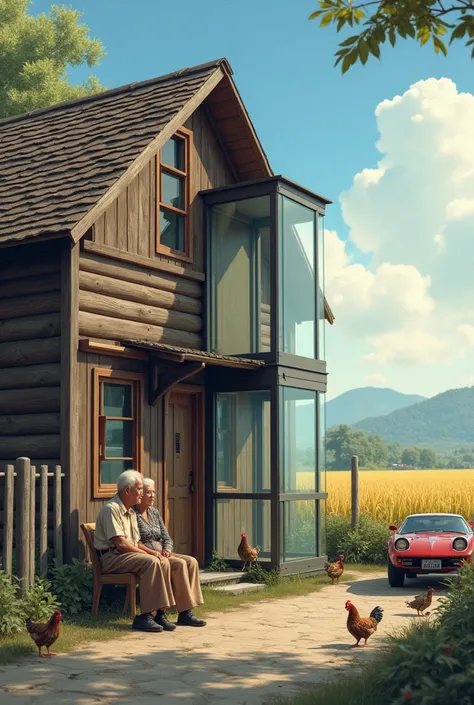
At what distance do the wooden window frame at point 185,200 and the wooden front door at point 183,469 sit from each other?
7.09ft

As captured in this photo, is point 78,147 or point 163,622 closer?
point 163,622

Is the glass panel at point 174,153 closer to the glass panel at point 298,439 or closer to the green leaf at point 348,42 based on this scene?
the glass panel at point 298,439

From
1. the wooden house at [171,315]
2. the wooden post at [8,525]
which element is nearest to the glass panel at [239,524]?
the wooden house at [171,315]

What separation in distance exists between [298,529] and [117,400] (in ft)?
13.1

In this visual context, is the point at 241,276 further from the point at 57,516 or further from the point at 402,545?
the point at 57,516

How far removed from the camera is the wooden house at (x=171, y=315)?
42.7ft

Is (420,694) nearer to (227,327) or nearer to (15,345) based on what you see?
(15,345)

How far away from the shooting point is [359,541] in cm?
1884

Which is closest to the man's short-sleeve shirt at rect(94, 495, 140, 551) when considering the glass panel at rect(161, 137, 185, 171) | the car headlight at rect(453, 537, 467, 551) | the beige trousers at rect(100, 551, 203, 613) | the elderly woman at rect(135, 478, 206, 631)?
the beige trousers at rect(100, 551, 203, 613)

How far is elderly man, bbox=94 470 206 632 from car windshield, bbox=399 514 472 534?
5.70 m

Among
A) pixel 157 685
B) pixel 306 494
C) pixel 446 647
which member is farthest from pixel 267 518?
pixel 446 647

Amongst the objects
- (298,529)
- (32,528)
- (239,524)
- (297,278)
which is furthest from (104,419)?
(297,278)

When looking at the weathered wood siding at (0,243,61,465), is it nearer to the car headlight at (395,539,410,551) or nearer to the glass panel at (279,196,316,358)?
the glass panel at (279,196,316,358)

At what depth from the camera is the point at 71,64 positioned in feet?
110
